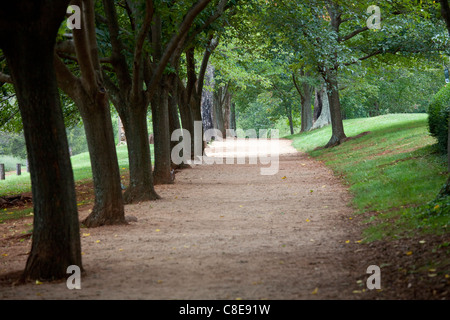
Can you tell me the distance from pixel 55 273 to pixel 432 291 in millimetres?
4205

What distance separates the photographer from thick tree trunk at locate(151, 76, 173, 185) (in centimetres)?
1594

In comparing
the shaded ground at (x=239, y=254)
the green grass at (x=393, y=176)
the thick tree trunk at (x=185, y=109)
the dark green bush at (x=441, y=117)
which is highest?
the thick tree trunk at (x=185, y=109)

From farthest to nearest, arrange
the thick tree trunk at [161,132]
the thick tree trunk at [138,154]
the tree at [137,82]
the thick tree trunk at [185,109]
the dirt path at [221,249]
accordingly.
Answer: the thick tree trunk at [185,109] < the thick tree trunk at [161,132] < the thick tree trunk at [138,154] < the tree at [137,82] < the dirt path at [221,249]

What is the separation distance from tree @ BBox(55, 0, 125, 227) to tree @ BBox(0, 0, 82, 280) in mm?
3051

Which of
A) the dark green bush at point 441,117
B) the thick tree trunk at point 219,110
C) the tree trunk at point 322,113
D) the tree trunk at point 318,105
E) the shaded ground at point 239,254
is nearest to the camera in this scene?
the shaded ground at point 239,254

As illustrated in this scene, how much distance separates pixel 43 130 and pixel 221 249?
9.81 feet

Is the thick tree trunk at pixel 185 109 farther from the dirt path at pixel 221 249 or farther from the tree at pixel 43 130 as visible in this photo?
the tree at pixel 43 130

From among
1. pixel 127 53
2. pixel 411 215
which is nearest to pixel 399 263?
pixel 411 215

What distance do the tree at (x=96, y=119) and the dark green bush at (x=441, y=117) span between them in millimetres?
7645

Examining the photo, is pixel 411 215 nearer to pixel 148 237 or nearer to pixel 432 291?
pixel 432 291

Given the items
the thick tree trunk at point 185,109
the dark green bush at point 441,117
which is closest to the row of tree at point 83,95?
the thick tree trunk at point 185,109

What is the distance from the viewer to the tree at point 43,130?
6.44 meters

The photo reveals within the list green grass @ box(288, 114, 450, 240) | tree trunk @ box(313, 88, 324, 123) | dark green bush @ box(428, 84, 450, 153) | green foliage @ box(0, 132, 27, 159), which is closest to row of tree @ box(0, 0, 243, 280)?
green grass @ box(288, 114, 450, 240)
